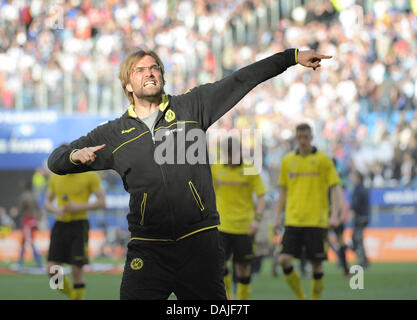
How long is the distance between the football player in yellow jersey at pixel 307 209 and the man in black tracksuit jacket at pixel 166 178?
5776mm

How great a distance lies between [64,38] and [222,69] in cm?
594

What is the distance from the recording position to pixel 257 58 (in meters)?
31.1

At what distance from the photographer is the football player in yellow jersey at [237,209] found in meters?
12.3

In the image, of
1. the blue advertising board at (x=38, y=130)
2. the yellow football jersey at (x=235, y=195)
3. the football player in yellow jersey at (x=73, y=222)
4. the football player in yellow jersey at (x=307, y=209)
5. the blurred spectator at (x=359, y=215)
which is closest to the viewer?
the football player in yellow jersey at (x=307, y=209)

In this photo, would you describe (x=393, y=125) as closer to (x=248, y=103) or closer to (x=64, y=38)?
(x=248, y=103)

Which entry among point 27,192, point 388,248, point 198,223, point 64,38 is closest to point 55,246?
point 198,223

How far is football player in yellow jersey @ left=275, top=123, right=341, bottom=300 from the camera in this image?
12.1 m

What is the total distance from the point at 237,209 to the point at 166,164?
6179 mm

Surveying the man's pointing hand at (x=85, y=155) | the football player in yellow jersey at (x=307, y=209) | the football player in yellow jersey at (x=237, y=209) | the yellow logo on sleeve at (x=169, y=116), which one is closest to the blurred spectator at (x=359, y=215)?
the football player in yellow jersey at (x=307, y=209)

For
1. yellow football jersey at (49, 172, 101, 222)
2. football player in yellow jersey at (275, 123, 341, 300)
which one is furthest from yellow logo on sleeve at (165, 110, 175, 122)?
yellow football jersey at (49, 172, 101, 222)

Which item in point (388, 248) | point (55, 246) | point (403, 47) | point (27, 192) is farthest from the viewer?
point (403, 47)

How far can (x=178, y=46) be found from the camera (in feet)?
102

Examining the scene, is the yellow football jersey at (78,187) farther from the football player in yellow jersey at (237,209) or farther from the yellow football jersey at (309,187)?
the yellow football jersey at (309,187)

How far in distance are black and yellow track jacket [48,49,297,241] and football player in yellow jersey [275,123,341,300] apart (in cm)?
576
